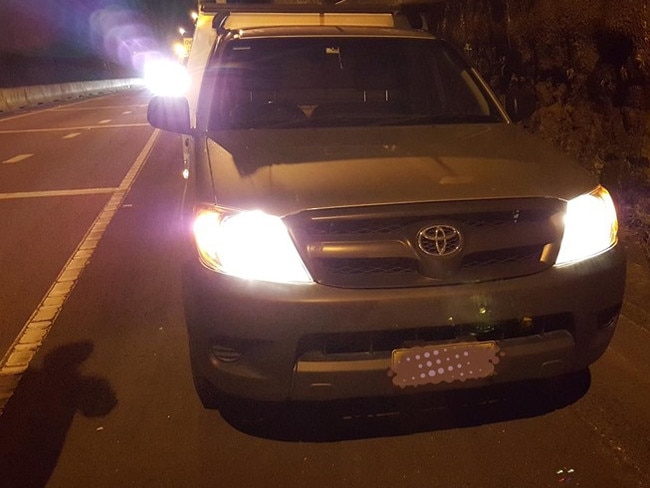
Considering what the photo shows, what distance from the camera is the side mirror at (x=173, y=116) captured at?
173 inches

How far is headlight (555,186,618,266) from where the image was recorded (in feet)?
10.4

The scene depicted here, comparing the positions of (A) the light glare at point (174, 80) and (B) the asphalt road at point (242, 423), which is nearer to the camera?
(B) the asphalt road at point (242, 423)

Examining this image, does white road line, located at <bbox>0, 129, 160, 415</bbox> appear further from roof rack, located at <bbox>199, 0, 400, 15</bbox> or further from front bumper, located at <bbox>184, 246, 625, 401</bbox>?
roof rack, located at <bbox>199, 0, 400, 15</bbox>

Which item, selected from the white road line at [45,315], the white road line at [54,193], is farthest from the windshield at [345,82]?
the white road line at [54,193]

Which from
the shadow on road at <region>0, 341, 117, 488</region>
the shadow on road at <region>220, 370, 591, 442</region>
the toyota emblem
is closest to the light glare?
the shadow on road at <region>0, 341, 117, 488</region>

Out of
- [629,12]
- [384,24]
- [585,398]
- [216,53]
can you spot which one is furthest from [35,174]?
[585,398]

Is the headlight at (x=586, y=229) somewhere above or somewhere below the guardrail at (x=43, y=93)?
above

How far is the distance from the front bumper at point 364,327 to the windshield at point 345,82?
1.62 metres

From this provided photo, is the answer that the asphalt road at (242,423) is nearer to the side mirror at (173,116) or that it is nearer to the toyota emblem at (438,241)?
the toyota emblem at (438,241)

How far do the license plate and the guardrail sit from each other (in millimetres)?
29119

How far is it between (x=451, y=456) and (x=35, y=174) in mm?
10123

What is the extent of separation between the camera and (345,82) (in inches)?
192

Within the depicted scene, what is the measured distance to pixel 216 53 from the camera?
4773mm

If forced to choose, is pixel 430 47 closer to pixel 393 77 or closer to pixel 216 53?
pixel 393 77
